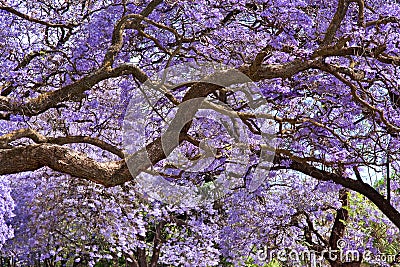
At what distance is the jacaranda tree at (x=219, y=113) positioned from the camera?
4.21 metres

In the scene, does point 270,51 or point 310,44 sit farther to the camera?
point 310,44

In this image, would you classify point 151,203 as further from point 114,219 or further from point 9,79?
point 9,79

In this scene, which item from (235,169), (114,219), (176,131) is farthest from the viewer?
(114,219)

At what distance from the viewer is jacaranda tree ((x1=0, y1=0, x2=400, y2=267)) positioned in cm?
421

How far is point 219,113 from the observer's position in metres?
5.01

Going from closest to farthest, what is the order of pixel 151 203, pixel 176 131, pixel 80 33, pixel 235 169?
pixel 176 131
pixel 80 33
pixel 235 169
pixel 151 203

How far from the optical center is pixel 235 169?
573 cm

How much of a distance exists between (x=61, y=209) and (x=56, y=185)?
319 mm

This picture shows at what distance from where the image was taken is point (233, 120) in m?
4.94

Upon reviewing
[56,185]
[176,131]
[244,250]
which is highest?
[56,185]

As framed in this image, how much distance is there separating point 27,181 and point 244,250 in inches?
128

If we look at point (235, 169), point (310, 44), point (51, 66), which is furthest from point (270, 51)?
point (51, 66)

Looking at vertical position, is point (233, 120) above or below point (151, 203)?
below

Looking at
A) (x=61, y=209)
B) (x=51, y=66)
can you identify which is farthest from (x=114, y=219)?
(x=51, y=66)
